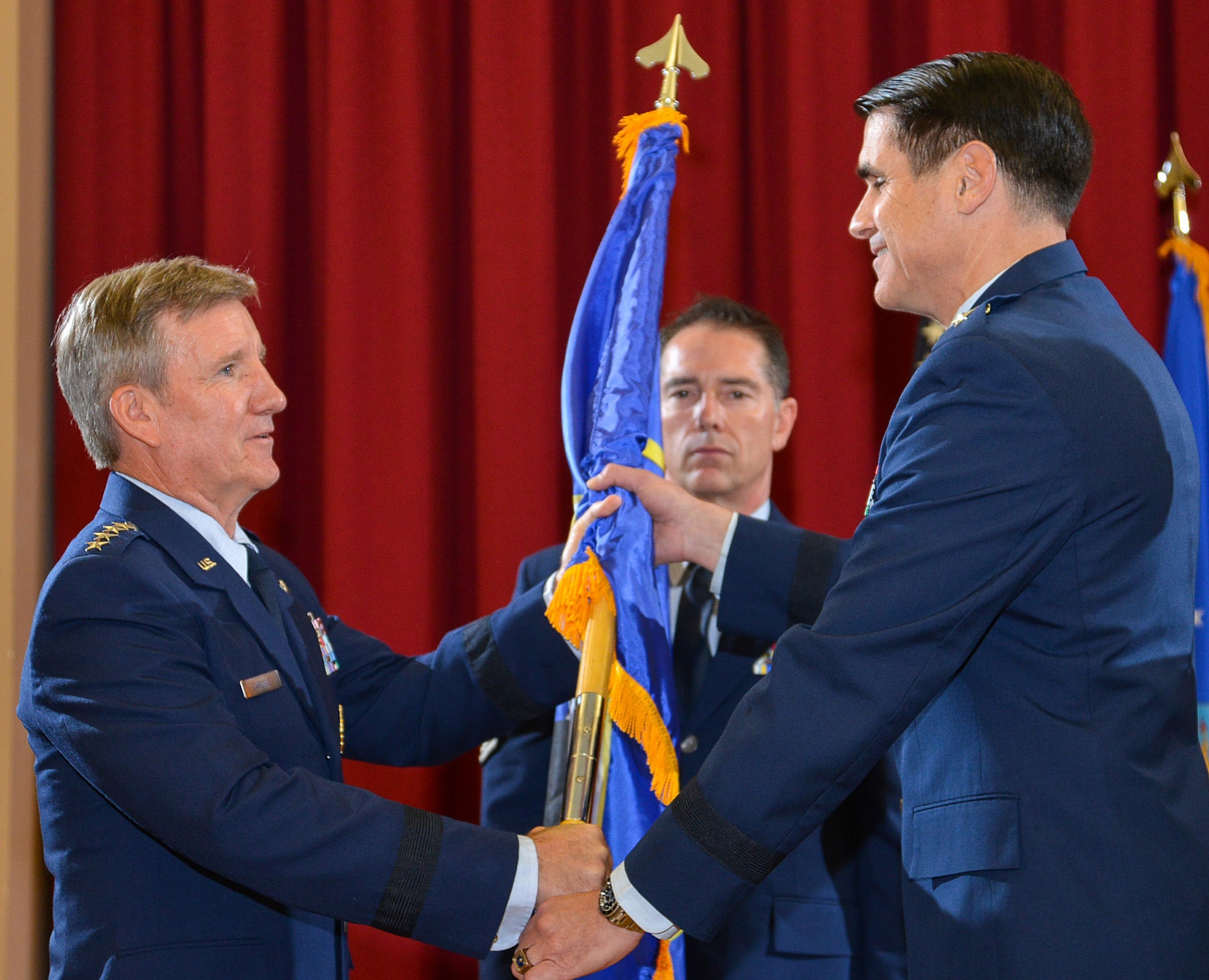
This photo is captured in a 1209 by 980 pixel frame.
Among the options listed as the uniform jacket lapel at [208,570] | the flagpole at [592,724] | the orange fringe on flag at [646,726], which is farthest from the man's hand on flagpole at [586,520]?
the uniform jacket lapel at [208,570]

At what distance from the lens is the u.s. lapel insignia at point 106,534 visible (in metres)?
1.76

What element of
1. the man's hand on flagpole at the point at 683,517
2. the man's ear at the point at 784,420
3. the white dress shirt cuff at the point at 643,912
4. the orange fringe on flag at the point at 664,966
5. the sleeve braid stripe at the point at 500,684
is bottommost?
the orange fringe on flag at the point at 664,966

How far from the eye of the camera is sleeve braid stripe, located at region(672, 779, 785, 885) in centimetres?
157

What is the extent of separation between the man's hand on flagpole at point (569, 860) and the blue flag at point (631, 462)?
150 mm

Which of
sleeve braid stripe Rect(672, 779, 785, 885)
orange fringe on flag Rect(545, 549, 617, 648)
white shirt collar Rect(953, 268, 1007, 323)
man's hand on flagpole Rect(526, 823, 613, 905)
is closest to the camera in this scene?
sleeve braid stripe Rect(672, 779, 785, 885)

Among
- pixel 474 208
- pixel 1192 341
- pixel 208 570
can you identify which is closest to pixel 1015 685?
pixel 208 570

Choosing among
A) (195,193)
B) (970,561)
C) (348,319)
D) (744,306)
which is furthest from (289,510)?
(970,561)

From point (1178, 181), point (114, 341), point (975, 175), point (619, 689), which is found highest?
point (1178, 181)

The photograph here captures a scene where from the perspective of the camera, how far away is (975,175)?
172 centimetres

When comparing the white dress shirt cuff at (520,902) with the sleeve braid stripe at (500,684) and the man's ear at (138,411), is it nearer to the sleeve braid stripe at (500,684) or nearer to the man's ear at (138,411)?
the sleeve braid stripe at (500,684)

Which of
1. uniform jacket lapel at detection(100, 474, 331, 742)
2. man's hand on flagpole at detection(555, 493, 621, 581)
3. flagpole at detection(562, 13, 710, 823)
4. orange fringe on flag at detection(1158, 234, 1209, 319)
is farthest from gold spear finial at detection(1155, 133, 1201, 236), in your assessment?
uniform jacket lapel at detection(100, 474, 331, 742)

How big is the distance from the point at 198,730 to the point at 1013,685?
1.05 meters

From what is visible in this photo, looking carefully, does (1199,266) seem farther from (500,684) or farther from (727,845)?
(727,845)

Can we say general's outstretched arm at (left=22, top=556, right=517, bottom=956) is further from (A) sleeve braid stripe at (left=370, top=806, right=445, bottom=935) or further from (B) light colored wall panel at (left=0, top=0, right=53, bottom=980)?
(B) light colored wall panel at (left=0, top=0, right=53, bottom=980)
